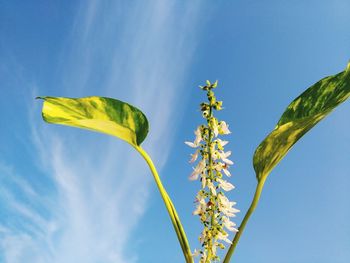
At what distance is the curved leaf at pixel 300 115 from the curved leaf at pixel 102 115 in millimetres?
453

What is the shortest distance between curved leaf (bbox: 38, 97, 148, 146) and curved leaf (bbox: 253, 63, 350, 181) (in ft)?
1.49

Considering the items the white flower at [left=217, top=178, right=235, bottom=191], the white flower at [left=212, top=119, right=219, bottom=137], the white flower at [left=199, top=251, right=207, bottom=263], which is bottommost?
the white flower at [left=199, top=251, right=207, bottom=263]

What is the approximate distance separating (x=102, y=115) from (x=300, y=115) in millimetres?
773

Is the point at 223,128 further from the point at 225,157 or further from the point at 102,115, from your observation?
the point at 102,115

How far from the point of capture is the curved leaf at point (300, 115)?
57.6 inches

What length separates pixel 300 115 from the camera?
1695mm

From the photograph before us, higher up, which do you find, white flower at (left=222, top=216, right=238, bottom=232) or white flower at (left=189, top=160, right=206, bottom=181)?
white flower at (left=189, top=160, right=206, bottom=181)

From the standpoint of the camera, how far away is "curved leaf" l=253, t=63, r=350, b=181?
57.6 inches

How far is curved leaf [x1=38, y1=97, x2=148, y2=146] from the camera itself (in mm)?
1553

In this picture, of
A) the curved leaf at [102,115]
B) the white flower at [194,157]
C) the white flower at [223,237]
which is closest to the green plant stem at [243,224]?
the white flower at [223,237]

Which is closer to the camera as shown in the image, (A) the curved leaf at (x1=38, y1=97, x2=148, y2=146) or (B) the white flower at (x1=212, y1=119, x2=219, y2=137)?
(B) the white flower at (x1=212, y1=119, x2=219, y2=137)

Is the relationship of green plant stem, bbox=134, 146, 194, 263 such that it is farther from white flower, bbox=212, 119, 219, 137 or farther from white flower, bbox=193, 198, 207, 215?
white flower, bbox=212, 119, 219, 137

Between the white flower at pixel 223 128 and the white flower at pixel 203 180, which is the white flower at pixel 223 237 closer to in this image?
the white flower at pixel 203 180

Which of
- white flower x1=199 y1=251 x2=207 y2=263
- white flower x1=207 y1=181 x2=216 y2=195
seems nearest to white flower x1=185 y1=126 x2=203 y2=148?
white flower x1=207 y1=181 x2=216 y2=195
